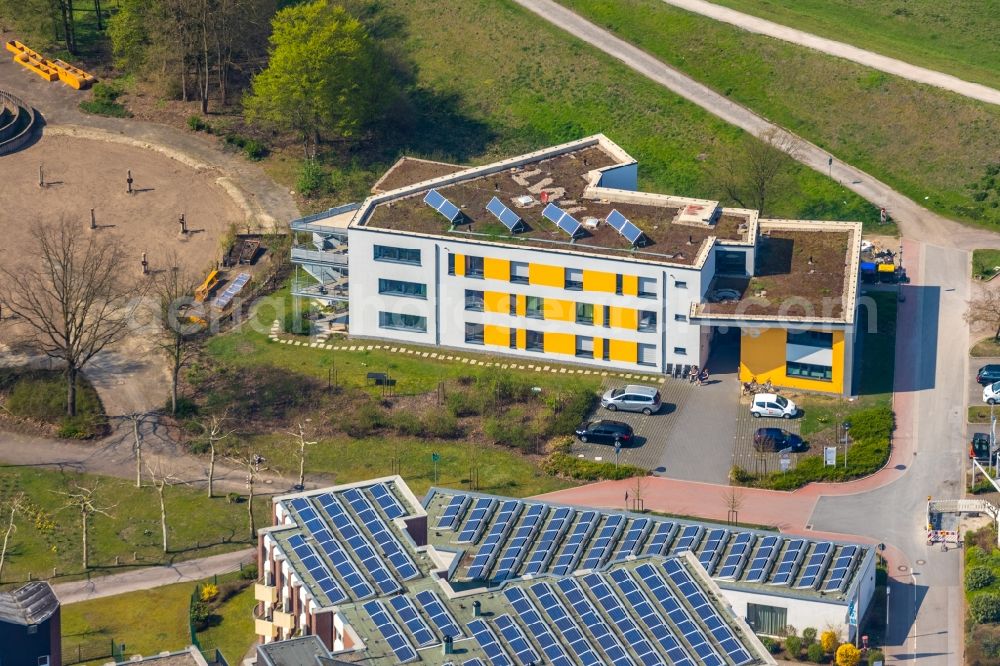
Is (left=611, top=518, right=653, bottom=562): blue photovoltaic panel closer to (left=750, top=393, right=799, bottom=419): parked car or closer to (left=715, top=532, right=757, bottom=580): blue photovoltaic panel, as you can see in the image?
(left=715, top=532, right=757, bottom=580): blue photovoltaic panel

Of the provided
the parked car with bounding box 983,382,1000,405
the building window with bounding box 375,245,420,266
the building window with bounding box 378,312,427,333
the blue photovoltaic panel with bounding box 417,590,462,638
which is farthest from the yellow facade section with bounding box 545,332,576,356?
the blue photovoltaic panel with bounding box 417,590,462,638

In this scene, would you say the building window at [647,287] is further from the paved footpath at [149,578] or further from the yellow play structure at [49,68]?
the yellow play structure at [49,68]

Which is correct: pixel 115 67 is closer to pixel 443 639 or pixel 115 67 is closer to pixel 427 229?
pixel 427 229

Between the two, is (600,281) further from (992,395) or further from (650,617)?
(650,617)

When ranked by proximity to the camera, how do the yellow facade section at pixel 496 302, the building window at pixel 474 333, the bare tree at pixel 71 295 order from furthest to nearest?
the building window at pixel 474 333 → the yellow facade section at pixel 496 302 → the bare tree at pixel 71 295

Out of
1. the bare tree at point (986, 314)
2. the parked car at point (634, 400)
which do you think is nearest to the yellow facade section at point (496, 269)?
the parked car at point (634, 400)

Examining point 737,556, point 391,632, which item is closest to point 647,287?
point 737,556

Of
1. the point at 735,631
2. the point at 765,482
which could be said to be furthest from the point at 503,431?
the point at 735,631

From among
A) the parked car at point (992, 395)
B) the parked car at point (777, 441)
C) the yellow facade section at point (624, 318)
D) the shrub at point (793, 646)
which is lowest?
the shrub at point (793, 646)
